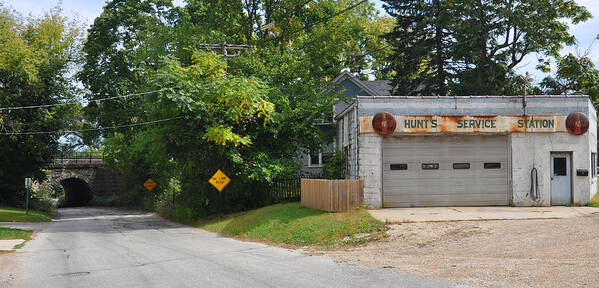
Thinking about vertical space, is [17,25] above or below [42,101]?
above

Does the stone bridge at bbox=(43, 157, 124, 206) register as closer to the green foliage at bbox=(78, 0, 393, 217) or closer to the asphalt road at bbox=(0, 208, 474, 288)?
the green foliage at bbox=(78, 0, 393, 217)

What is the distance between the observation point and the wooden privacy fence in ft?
59.5

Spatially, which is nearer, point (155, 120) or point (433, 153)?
point (433, 153)

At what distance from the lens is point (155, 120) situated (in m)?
23.6

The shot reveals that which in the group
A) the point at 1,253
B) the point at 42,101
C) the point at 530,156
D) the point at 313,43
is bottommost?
the point at 1,253

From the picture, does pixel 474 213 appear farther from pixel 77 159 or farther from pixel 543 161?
pixel 77 159

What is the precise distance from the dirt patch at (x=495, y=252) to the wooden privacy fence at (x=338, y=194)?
2.86m

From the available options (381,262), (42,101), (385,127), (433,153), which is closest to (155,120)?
(385,127)

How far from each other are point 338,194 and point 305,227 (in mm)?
1893

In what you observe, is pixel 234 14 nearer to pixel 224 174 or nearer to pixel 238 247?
pixel 224 174

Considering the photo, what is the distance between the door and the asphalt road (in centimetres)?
1122

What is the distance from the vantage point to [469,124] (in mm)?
19547

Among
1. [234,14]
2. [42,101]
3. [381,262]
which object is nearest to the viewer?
[381,262]

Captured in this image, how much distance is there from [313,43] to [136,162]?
19.5 m
